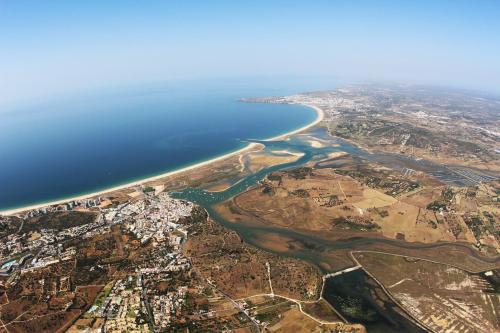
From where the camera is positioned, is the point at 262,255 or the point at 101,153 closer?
the point at 262,255

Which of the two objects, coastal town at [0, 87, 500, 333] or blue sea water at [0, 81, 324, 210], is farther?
blue sea water at [0, 81, 324, 210]

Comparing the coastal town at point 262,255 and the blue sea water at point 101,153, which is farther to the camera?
the blue sea water at point 101,153

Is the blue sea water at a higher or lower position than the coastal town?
higher

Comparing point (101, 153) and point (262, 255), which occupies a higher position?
point (101, 153)

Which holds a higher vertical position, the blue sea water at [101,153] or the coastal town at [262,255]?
the blue sea water at [101,153]

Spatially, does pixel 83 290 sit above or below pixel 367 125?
below

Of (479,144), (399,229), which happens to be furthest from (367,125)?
(399,229)

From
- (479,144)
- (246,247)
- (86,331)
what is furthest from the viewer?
(479,144)

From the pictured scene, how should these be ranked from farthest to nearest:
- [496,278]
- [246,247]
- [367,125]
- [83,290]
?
[367,125]
[246,247]
[496,278]
[83,290]

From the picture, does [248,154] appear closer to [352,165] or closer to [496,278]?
[352,165]

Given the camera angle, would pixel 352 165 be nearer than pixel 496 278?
No
